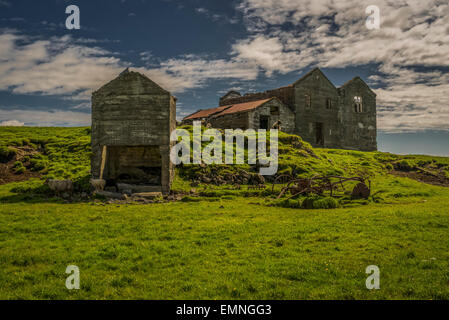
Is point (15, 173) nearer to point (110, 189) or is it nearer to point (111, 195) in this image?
point (110, 189)

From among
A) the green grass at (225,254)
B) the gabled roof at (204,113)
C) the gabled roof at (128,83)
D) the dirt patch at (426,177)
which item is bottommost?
the green grass at (225,254)

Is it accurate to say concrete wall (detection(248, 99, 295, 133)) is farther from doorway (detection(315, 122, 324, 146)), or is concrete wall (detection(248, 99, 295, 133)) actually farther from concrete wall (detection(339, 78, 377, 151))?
concrete wall (detection(339, 78, 377, 151))

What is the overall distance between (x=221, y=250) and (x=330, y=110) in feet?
159

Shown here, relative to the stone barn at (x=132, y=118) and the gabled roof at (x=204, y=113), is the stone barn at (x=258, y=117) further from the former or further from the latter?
the stone barn at (x=132, y=118)

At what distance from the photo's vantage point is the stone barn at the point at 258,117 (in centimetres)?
4422

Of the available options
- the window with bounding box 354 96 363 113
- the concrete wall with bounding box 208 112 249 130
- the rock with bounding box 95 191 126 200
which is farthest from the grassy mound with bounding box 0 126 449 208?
the window with bounding box 354 96 363 113

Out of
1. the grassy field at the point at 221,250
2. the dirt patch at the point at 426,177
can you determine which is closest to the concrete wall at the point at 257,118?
the dirt patch at the point at 426,177

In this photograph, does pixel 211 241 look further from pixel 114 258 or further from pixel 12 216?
pixel 12 216

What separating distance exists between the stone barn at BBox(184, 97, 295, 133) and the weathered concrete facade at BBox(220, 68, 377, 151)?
7.98 feet

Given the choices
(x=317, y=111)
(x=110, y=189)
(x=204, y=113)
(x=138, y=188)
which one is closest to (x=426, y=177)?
(x=317, y=111)

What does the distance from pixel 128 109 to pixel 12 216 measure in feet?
37.2

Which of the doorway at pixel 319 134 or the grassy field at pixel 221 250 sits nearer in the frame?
the grassy field at pixel 221 250

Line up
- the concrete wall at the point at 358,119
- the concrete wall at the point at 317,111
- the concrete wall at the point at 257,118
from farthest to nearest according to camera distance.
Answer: the concrete wall at the point at 358,119, the concrete wall at the point at 317,111, the concrete wall at the point at 257,118

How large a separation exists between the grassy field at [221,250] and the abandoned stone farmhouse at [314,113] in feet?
93.3
